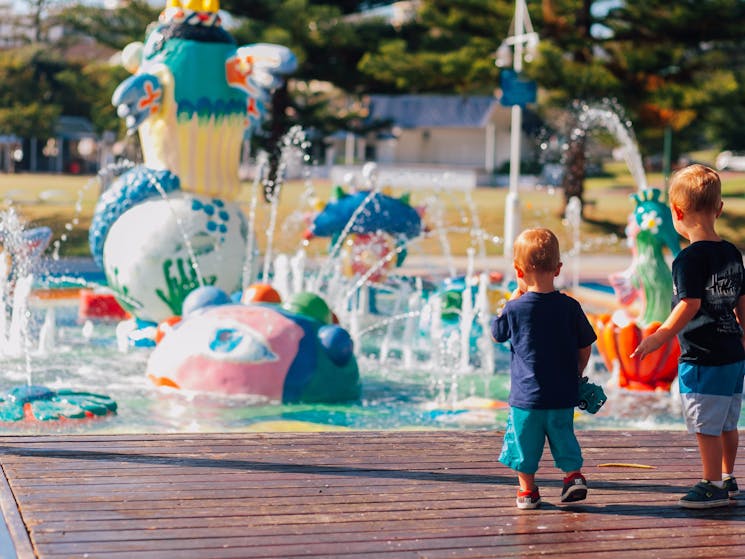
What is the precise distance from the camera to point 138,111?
9000 mm

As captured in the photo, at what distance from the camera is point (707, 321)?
14.0ft

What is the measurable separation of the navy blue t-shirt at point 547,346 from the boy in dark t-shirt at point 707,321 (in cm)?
34

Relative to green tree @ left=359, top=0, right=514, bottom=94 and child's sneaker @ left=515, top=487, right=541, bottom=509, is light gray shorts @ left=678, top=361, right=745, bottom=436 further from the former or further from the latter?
green tree @ left=359, top=0, right=514, bottom=94

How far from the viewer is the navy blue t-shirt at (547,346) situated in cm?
421

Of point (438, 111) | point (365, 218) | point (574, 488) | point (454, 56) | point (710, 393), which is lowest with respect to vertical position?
point (574, 488)

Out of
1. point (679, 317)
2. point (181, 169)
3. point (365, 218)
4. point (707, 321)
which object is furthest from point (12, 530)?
point (365, 218)

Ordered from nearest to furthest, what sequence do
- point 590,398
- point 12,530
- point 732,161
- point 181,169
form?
point 12,530 < point 590,398 < point 181,169 < point 732,161

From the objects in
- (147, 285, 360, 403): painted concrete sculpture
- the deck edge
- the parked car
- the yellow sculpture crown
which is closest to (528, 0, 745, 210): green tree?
the yellow sculpture crown

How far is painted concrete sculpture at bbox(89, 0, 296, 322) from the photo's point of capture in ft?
29.2

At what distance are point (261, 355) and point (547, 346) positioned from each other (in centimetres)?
336

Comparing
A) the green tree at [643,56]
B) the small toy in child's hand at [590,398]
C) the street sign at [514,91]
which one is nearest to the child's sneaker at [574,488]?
the small toy in child's hand at [590,398]

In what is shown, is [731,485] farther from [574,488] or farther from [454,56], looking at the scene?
[454,56]

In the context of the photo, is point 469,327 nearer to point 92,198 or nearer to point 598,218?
point 598,218

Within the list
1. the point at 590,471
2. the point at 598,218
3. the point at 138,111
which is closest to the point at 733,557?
the point at 590,471
